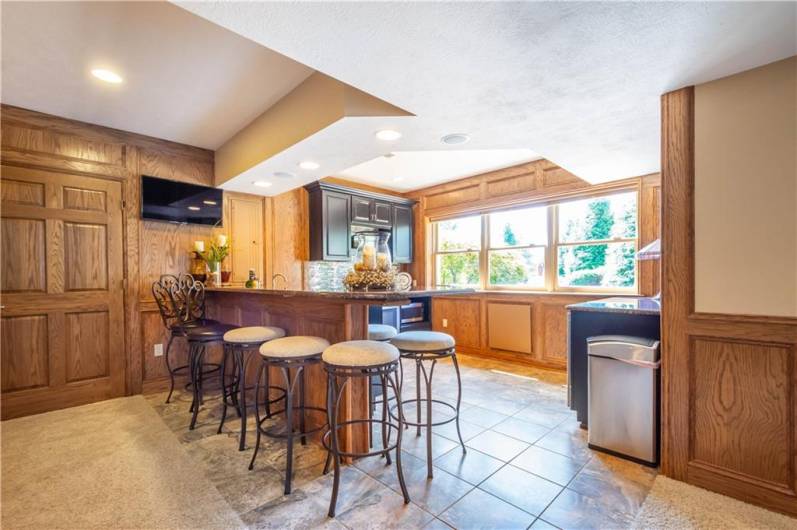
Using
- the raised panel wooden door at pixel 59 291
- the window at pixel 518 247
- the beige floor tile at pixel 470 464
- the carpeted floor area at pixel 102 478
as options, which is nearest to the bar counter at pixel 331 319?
the beige floor tile at pixel 470 464

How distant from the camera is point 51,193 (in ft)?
9.57

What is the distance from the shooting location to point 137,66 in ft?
7.33

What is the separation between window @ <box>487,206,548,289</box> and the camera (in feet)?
14.6

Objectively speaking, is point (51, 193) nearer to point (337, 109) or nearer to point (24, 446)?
point (24, 446)

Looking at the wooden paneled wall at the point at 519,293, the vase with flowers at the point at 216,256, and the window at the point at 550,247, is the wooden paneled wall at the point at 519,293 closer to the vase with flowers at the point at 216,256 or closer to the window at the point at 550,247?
the window at the point at 550,247

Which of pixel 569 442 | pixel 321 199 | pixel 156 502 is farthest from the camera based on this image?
pixel 321 199

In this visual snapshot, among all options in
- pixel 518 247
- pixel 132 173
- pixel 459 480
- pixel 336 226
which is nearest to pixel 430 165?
pixel 336 226

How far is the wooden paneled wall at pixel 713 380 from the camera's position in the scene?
1.62 metres

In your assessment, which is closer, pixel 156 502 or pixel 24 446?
pixel 156 502

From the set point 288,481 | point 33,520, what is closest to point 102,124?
point 33,520

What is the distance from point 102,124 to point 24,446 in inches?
105

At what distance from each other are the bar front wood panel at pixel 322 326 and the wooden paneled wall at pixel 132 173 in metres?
1.26

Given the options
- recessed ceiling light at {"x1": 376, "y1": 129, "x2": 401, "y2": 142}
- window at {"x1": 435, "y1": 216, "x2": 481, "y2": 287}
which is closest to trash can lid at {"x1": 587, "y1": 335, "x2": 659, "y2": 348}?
recessed ceiling light at {"x1": 376, "y1": 129, "x2": 401, "y2": 142}

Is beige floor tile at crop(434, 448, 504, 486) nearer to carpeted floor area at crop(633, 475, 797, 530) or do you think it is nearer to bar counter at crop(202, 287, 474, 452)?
bar counter at crop(202, 287, 474, 452)
